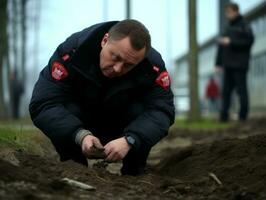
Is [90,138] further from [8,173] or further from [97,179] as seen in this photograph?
[8,173]

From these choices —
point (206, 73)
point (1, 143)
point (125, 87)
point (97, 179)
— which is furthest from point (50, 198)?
point (206, 73)

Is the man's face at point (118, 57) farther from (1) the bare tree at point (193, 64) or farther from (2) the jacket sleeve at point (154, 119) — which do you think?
(1) the bare tree at point (193, 64)

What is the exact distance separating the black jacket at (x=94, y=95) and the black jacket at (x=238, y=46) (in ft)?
26.3

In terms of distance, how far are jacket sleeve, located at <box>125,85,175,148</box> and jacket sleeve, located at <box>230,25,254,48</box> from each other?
316 inches

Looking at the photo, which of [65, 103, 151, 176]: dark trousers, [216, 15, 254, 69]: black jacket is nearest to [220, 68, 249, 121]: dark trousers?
[216, 15, 254, 69]: black jacket

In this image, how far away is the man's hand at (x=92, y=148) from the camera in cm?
416

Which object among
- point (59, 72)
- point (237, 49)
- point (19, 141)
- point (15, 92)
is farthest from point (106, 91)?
point (15, 92)

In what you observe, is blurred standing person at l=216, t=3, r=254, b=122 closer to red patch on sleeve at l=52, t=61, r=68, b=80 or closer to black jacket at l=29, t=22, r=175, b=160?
black jacket at l=29, t=22, r=175, b=160

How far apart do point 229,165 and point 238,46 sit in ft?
26.4

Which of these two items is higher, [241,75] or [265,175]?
[265,175]

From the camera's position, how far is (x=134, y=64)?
427cm

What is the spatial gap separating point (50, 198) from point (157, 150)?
5.16 metres

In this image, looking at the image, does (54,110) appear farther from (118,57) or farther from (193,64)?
(193,64)

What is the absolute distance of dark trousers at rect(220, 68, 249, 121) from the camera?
41.6 feet
